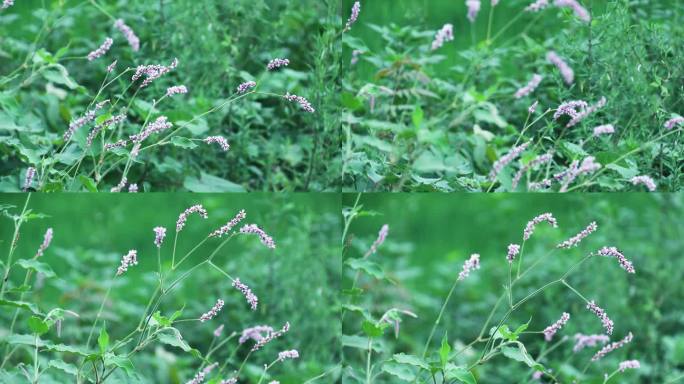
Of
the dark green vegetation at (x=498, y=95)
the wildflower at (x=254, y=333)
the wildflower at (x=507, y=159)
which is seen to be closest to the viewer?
the wildflower at (x=507, y=159)

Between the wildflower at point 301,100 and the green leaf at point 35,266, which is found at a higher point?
the wildflower at point 301,100

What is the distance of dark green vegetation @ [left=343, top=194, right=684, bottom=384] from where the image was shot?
3.37m

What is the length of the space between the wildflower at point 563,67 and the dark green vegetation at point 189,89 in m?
0.68

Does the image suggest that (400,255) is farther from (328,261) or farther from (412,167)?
(412,167)

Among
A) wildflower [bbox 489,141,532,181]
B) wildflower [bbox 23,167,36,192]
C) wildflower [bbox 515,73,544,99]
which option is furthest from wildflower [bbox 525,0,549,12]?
wildflower [bbox 23,167,36,192]

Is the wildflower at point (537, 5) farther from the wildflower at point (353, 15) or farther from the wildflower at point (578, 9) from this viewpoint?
the wildflower at point (353, 15)

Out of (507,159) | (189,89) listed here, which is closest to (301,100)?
(507,159)

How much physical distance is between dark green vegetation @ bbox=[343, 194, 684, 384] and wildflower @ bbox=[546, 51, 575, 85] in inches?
19.9

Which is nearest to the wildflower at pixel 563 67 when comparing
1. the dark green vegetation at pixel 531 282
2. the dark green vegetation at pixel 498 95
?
the dark green vegetation at pixel 498 95

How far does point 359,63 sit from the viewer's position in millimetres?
3221

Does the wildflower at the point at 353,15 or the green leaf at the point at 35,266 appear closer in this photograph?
the green leaf at the point at 35,266

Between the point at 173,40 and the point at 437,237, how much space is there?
4.43 ft

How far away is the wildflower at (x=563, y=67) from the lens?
3088 mm

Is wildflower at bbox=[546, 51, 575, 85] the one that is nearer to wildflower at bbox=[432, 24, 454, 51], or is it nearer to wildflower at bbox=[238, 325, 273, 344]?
wildflower at bbox=[432, 24, 454, 51]
